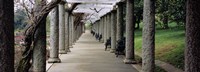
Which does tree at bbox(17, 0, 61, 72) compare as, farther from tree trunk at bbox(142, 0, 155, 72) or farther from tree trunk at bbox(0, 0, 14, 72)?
tree trunk at bbox(0, 0, 14, 72)

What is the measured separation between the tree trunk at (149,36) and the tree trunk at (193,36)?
429 cm

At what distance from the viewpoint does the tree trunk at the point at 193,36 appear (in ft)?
28.0

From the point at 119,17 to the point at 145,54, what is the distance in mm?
10529

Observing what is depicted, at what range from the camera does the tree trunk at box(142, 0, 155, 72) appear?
13.0 m

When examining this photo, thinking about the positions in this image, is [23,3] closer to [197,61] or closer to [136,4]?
[197,61]

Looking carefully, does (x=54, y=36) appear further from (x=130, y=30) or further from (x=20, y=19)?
(x=130, y=30)

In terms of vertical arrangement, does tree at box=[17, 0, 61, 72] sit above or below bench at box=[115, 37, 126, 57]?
above

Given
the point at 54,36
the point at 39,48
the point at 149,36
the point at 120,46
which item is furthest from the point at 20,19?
the point at 149,36

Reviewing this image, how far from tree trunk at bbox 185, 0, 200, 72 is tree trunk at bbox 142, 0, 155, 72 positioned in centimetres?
429

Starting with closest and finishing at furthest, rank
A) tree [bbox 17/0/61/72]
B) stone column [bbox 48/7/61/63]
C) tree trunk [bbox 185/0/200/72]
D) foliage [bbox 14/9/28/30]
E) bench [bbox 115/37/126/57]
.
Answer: tree trunk [bbox 185/0/200/72]
tree [bbox 17/0/61/72]
foliage [bbox 14/9/28/30]
stone column [bbox 48/7/61/63]
bench [bbox 115/37/126/57]

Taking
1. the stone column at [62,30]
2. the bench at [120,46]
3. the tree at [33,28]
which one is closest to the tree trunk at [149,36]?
the tree at [33,28]

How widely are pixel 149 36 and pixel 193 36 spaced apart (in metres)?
4.46

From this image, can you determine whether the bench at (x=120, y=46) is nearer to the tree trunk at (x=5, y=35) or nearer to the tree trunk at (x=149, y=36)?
the tree trunk at (x=149, y=36)

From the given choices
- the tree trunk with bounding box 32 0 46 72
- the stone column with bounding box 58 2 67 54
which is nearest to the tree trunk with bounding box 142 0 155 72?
the tree trunk with bounding box 32 0 46 72
